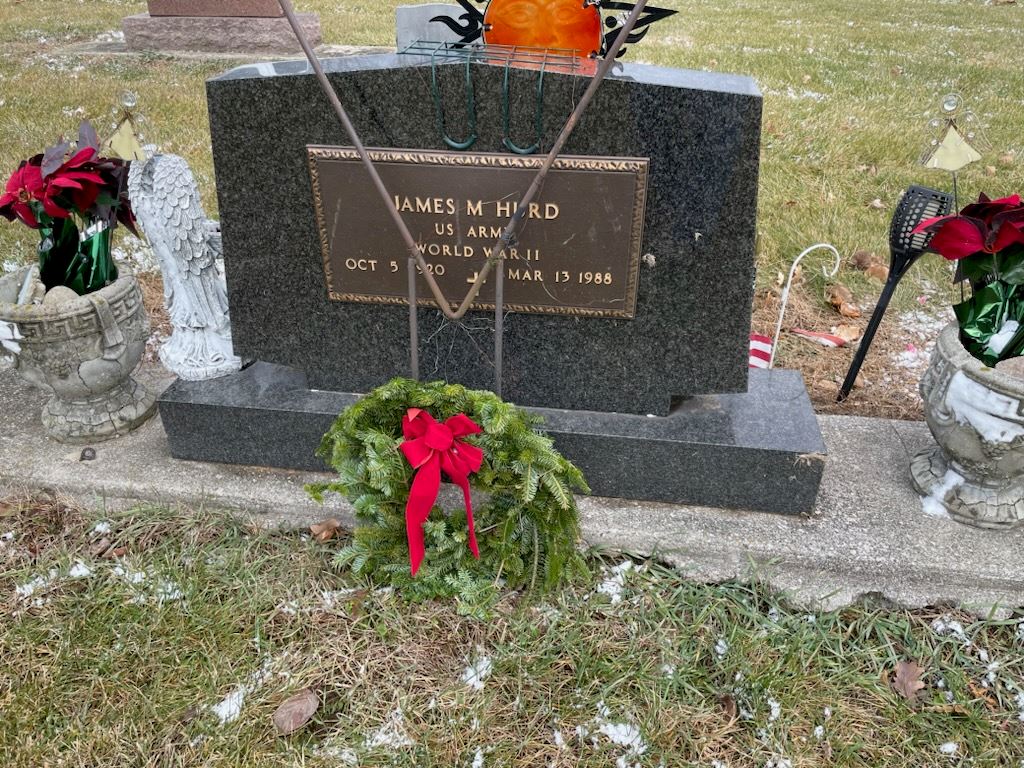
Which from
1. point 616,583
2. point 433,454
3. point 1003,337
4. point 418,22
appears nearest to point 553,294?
point 433,454

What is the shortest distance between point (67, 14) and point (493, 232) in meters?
11.2

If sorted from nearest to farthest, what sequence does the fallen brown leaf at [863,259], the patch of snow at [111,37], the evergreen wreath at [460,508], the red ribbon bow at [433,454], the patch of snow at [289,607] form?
the red ribbon bow at [433,454], the evergreen wreath at [460,508], the patch of snow at [289,607], the fallen brown leaf at [863,259], the patch of snow at [111,37]

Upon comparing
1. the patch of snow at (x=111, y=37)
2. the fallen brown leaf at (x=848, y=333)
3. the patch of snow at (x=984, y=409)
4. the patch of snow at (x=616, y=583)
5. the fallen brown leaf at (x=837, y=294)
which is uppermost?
the patch of snow at (x=111, y=37)

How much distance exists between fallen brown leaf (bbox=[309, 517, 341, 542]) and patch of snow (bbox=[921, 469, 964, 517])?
1.86 meters

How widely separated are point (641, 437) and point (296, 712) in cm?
124

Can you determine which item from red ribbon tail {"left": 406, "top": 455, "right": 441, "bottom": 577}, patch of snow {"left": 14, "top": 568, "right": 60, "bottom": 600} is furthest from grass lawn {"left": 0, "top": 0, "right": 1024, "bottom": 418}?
patch of snow {"left": 14, "top": 568, "right": 60, "bottom": 600}

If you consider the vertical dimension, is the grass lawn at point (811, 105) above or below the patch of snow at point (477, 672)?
above

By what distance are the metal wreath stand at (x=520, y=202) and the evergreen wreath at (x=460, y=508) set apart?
0.24 m

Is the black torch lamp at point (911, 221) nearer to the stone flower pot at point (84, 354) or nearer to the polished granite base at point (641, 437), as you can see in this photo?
the polished granite base at point (641, 437)

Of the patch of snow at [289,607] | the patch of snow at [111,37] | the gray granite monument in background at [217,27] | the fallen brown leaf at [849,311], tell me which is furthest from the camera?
Answer: the patch of snow at [111,37]

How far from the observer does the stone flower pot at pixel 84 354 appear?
2447mm

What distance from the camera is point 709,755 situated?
1924mm

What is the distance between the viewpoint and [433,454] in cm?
194

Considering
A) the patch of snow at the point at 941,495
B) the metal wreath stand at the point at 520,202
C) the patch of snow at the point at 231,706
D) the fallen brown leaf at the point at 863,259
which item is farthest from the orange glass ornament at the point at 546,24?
the fallen brown leaf at the point at 863,259
